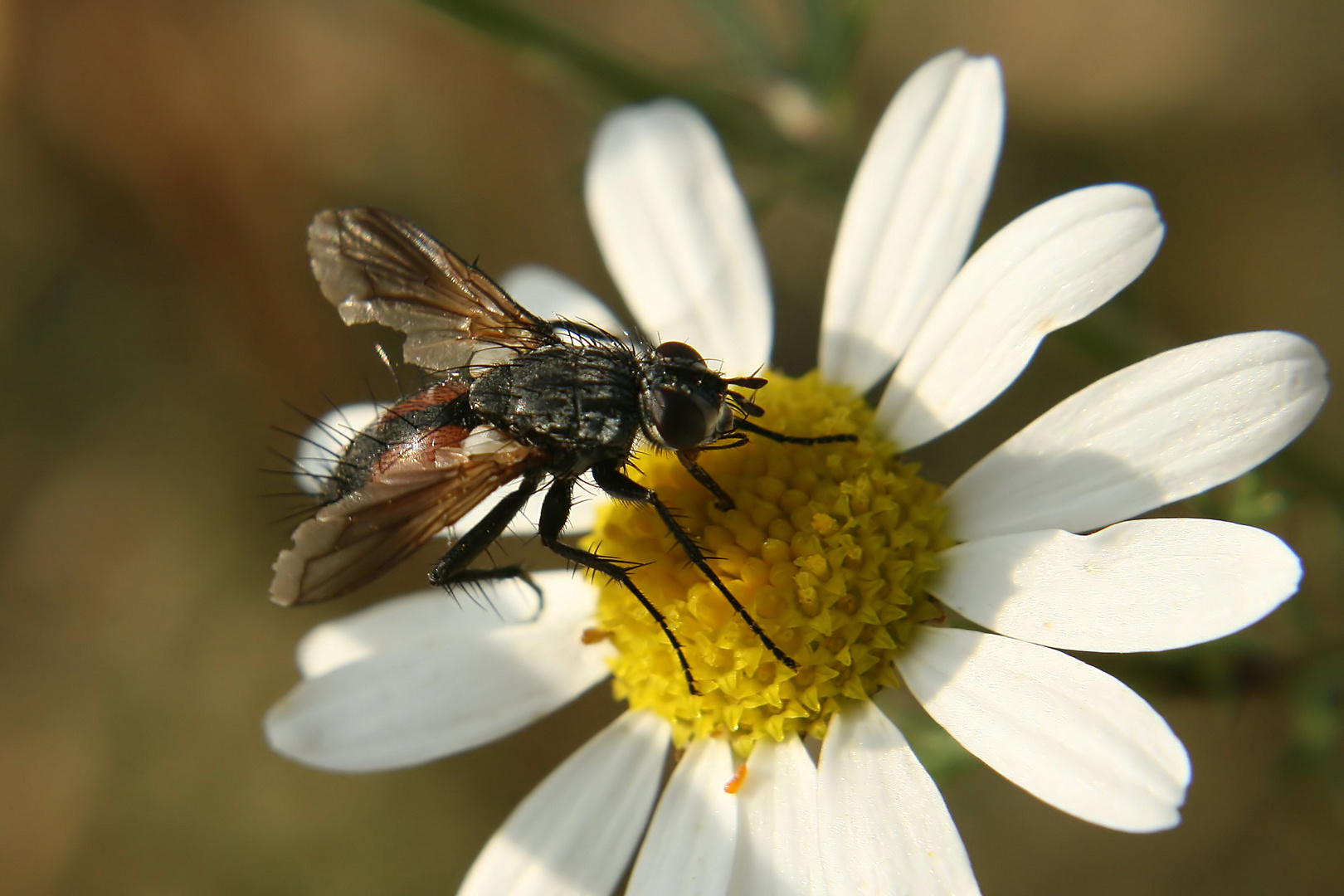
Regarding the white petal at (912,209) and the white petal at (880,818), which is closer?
the white petal at (880,818)

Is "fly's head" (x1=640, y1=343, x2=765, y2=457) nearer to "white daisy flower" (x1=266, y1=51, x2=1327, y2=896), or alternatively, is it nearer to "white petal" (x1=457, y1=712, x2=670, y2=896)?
"white daisy flower" (x1=266, y1=51, x2=1327, y2=896)

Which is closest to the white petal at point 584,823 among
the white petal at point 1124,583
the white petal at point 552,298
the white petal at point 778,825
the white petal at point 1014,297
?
the white petal at point 778,825

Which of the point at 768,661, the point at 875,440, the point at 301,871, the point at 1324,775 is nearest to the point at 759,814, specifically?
the point at 768,661

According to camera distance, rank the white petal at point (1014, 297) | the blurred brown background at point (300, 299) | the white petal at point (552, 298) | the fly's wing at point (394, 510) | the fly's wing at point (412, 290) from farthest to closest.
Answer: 1. the blurred brown background at point (300, 299)
2. the white petal at point (552, 298)
3. the fly's wing at point (412, 290)
4. the white petal at point (1014, 297)
5. the fly's wing at point (394, 510)

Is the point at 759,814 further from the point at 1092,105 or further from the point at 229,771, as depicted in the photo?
the point at 1092,105

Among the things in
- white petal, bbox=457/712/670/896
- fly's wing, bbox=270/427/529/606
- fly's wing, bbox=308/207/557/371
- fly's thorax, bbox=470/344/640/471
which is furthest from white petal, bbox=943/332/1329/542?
fly's wing, bbox=308/207/557/371

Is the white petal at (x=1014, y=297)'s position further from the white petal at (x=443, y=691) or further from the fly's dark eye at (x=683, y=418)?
the white petal at (x=443, y=691)
